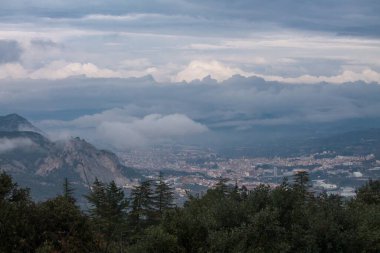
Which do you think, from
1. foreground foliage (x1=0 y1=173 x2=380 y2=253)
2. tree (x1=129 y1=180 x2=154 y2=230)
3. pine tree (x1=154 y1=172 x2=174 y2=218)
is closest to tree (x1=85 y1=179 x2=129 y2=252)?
tree (x1=129 y1=180 x2=154 y2=230)

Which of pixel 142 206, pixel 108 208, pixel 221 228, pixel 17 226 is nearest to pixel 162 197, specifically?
pixel 142 206

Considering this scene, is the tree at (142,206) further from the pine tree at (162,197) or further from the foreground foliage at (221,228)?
the foreground foliage at (221,228)

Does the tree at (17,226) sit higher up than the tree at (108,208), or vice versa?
the tree at (17,226)

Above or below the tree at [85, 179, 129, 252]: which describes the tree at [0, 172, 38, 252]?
above

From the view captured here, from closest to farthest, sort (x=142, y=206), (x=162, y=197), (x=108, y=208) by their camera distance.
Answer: (x=108, y=208) → (x=142, y=206) → (x=162, y=197)

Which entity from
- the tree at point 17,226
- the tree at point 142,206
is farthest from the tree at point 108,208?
the tree at point 17,226

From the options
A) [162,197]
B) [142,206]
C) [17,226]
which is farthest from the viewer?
[162,197]

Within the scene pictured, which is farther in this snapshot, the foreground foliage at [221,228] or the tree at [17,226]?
the foreground foliage at [221,228]

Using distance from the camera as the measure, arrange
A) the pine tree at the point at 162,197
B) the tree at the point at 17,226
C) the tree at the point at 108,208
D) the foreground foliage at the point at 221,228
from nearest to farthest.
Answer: the tree at the point at 17,226
the foreground foliage at the point at 221,228
the tree at the point at 108,208
the pine tree at the point at 162,197

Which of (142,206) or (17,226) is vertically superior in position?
(17,226)

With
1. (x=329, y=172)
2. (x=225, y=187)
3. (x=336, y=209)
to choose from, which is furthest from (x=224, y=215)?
(x=329, y=172)

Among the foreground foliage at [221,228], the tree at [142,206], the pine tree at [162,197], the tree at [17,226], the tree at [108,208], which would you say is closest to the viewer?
the tree at [17,226]

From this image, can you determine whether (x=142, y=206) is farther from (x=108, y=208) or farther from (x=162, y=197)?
(x=108, y=208)

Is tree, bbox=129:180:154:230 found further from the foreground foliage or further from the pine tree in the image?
the foreground foliage
